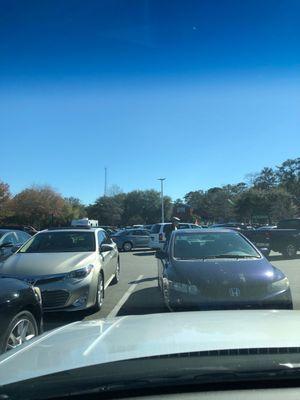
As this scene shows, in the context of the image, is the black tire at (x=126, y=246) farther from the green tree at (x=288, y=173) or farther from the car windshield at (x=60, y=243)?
the green tree at (x=288, y=173)

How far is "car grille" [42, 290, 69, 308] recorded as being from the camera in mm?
8125

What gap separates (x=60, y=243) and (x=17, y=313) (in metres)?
4.82

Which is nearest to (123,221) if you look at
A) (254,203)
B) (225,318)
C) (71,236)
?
(254,203)

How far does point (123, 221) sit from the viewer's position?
341ft

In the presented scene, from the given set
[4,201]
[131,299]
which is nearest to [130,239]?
[131,299]

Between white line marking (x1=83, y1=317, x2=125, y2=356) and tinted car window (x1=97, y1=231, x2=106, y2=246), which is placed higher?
tinted car window (x1=97, y1=231, x2=106, y2=246)

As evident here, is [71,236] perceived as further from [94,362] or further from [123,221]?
[123,221]

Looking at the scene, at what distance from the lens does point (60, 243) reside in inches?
400

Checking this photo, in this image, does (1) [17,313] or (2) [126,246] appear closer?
(1) [17,313]

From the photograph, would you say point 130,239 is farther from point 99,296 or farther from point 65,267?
point 65,267

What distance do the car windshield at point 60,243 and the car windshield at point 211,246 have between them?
203 centimetres

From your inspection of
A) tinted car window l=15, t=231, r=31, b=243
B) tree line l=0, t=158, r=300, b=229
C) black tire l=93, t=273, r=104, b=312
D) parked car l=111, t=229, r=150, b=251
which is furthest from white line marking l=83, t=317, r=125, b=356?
tree line l=0, t=158, r=300, b=229

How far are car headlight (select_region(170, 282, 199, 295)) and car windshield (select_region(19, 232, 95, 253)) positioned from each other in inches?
120

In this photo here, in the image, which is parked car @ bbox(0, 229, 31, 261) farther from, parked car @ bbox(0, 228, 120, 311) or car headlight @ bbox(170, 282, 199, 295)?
car headlight @ bbox(170, 282, 199, 295)
